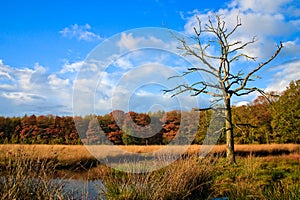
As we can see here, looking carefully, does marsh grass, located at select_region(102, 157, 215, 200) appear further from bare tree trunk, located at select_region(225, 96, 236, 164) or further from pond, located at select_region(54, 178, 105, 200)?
bare tree trunk, located at select_region(225, 96, 236, 164)

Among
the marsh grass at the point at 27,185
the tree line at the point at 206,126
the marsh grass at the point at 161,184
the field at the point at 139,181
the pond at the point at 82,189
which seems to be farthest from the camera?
the tree line at the point at 206,126

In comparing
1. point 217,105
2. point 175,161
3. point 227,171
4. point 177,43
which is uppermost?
point 177,43

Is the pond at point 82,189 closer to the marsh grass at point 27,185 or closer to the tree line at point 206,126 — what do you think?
the marsh grass at point 27,185

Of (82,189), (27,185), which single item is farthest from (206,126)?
(27,185)

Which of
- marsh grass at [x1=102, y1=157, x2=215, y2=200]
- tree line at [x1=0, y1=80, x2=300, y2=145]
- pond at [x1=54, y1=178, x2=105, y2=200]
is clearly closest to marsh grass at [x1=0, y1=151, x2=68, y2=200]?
pond at [x1=54, y1=178, x2=105, y2=200]

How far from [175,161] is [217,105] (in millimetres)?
7638

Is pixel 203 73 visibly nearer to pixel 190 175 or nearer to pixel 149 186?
pixel 190 175

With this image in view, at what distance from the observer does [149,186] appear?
5.67 m

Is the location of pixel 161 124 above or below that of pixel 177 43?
below

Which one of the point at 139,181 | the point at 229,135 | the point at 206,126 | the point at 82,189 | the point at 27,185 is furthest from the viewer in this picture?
the point at 206,126

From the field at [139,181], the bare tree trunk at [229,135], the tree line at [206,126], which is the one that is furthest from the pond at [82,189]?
the tree line at [206,126]

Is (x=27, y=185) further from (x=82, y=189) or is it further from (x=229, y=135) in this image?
(x=229, y=135)

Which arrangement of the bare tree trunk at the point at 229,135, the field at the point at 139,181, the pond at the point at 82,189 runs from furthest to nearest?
the bare tree trunk at the point at 229,135
the field at the point at 139,181
the pond at the point at 82,189

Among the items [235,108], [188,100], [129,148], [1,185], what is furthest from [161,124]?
[1,185]
